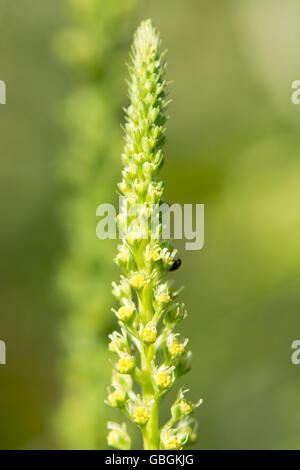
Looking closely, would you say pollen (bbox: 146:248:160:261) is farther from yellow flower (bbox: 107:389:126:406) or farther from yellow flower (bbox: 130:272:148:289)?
yellow flower (bbox: 107:389:126:406)

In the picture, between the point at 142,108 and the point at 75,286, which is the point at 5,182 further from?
the point at 142,108

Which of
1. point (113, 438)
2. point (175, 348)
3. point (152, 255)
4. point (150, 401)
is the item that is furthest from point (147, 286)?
point (113, 438)

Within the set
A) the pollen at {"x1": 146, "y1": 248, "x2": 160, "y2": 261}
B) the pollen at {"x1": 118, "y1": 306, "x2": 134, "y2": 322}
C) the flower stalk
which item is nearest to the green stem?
the flower stalk

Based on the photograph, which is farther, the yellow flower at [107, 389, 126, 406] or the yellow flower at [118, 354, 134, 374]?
the yellow flower at [107, 389, 126, 406]

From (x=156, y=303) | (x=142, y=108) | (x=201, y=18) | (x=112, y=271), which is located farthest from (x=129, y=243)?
(x=201, y=18)

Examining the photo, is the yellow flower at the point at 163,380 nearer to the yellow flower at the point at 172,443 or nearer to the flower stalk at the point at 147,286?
the flower stalk at the point at 147,286

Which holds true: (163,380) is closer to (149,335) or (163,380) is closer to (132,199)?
(149,335)
